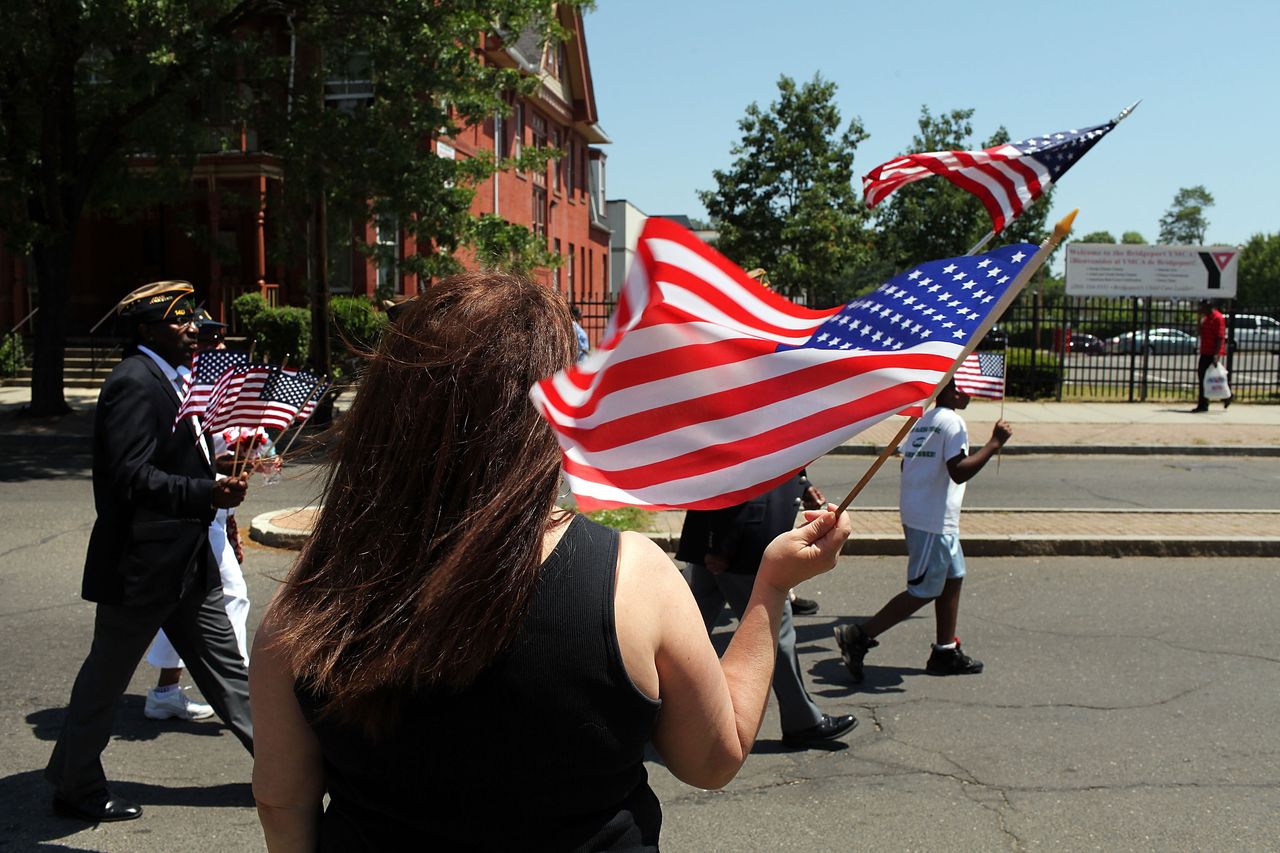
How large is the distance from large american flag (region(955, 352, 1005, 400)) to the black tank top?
4.52 m

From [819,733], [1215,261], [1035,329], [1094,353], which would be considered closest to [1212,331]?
[1035,329]

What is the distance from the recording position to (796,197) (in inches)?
1235

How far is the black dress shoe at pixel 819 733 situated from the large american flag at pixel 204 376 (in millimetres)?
2830

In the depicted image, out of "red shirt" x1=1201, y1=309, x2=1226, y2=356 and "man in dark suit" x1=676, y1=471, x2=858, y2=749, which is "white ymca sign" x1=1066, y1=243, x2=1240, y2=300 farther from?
"man in dark suit" x1=676, y1=471, x2=858, y2=749

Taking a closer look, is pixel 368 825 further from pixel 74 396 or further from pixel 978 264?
pixel 74 396

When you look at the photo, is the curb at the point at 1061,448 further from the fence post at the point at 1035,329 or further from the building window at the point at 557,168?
the building window at the point at 557,168

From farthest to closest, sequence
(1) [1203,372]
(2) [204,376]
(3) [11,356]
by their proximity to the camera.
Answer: (3) [11,356] → (1) [1203,372] → (2) [204,376]

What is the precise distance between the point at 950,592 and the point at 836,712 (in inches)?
39.4

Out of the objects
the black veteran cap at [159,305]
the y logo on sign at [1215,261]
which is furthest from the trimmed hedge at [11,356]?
the y logo on sign at [1215,261]

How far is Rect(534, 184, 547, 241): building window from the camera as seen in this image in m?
36.5

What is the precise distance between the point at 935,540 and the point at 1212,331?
630 inches

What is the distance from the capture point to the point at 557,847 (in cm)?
171

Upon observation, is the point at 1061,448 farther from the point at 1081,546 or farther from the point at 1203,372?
the point at 1081,546

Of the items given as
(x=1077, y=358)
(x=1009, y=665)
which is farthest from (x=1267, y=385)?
(x=1009, y=665)
